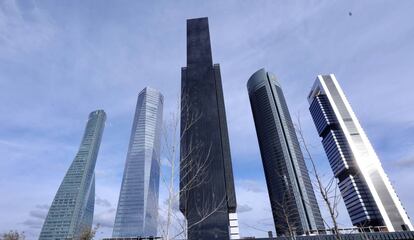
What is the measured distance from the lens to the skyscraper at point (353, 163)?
11512cm

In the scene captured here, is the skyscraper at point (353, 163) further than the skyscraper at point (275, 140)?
No

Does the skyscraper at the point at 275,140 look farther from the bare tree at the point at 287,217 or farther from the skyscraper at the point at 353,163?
the skyscraper at the point at 353,163

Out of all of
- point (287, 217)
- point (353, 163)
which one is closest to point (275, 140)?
point (353, 163)

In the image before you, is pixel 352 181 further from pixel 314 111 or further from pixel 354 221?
pixel 314 111

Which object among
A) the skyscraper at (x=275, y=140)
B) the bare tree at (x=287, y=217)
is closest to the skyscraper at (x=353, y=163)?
the skyscraper at (x=275, y=140)

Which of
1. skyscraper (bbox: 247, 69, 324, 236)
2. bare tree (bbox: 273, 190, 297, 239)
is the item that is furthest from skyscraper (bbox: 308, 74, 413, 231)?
bare tree (bbox: 273, 190, 297, 239)

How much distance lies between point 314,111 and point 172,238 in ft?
580

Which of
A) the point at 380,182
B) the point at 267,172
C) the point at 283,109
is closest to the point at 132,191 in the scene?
the point at 267,172

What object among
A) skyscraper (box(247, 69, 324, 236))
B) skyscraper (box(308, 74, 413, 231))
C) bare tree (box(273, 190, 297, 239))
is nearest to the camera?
bare tree (box(273, 190, 297, 239))

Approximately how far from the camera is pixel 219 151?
2776 inches

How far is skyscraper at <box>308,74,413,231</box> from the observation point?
378 ft

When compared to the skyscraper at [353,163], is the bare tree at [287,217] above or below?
below

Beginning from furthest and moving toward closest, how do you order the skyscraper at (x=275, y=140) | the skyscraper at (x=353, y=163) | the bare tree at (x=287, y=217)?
the skyscraper at (x=275, y=140) → the skyscraper at (x=353, y=163) → the bare tree at (x=287, y=217)

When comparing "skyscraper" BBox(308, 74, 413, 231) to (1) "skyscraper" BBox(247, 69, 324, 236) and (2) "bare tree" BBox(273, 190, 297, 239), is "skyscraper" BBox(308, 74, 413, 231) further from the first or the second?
(2) "bare tree" BBox(273, 190, 297, 239)
